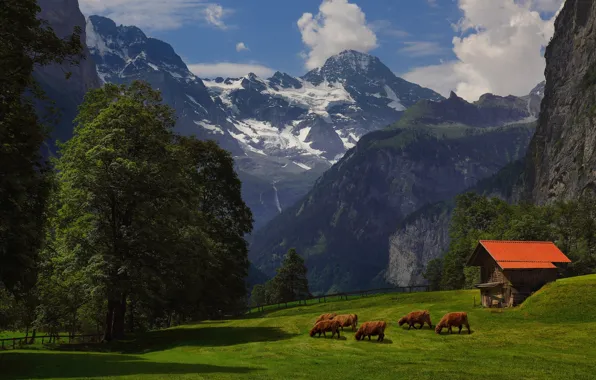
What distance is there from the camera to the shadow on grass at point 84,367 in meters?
26.2

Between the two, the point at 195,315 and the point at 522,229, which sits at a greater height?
the point at 522,229

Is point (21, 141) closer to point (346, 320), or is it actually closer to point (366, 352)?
point (366, 352)

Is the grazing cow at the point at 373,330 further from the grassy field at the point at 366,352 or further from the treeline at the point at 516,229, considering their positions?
the treeline at the point at 516,229

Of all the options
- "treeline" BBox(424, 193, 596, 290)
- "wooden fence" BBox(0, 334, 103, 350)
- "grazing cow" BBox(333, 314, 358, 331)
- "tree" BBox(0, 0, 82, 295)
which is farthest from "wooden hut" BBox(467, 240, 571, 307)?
"tree" BBox(0, 0, 82, 295)

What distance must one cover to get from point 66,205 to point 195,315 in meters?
45.5

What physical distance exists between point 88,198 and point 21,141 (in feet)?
51.9

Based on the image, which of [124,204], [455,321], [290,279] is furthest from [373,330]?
[290,279]

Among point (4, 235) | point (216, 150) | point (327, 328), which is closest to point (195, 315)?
point (216, 150)

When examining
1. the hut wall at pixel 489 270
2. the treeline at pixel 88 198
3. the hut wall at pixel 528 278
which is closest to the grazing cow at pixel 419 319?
the hut wall at pixel 528 278

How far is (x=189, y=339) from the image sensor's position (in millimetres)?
46719

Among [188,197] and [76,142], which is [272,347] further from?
[76,142]

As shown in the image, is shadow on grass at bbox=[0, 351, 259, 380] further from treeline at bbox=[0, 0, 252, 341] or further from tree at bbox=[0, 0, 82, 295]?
tree at bbox=[0, 0, 82, 295]

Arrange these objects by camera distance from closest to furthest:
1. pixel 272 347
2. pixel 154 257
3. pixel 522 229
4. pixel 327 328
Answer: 1. pixel 272 347
2. pixel 327 328
3. pixel 154 257
4. pixel 522 229

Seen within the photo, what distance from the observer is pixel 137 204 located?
151 feet
